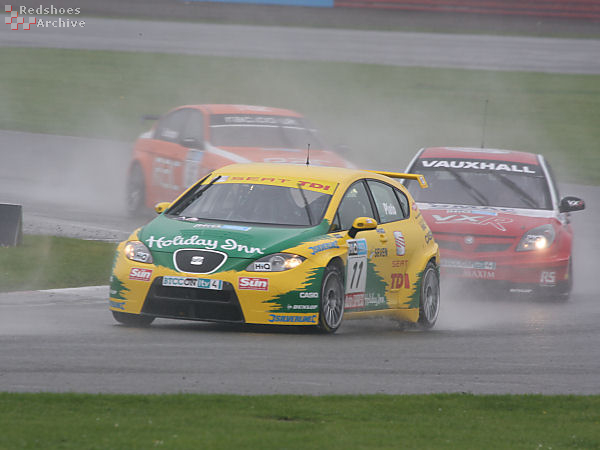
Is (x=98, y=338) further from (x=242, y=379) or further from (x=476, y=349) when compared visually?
(x=476, y=349)

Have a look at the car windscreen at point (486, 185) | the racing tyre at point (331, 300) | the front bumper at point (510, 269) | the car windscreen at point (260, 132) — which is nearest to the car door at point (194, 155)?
the car windscreen at point (260, 132)

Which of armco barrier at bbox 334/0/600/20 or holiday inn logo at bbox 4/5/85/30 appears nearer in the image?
holiday inn logo at bbox 4/5/85/30

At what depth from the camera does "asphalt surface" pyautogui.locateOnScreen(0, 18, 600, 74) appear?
35406 mm

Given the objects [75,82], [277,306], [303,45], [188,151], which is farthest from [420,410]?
[303,45]

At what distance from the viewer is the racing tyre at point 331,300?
9.62m

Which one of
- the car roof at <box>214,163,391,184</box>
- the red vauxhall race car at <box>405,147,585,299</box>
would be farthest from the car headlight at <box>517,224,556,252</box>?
the car roof at <box>214,163,391,184</box>

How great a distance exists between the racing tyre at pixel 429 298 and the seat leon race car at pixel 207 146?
4953 millimetres

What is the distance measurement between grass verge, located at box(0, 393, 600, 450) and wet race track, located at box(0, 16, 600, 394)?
14.6 inches

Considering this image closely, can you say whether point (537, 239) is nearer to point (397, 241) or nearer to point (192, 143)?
point (397, 241)

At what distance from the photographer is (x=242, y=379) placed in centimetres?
779

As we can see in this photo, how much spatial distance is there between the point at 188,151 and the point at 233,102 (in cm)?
1412

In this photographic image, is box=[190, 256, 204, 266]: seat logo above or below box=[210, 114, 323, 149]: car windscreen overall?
below

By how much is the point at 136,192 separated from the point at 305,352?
9.82 metres

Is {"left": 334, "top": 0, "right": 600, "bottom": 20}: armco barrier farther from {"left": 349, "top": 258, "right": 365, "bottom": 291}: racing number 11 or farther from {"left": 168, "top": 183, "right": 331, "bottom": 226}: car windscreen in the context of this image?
{"left": 349, "top": 258, "right": 365, "bottom": 291}: racing number 11
